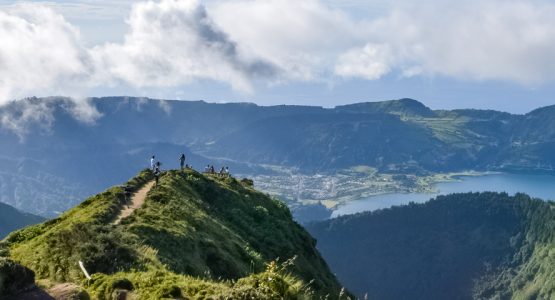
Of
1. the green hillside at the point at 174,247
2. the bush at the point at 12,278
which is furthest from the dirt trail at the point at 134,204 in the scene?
the bush at the point at 12,278

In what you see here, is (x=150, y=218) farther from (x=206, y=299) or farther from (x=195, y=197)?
(x=206, y=299)

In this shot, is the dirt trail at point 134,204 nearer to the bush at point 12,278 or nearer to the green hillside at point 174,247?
the green hillside at point 174,247

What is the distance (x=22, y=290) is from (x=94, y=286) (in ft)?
9.99

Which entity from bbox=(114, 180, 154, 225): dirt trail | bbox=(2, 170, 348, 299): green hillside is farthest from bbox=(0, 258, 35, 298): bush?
bbox=(114, 180, 154, 225): dirt trail

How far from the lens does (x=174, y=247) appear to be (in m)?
45.9

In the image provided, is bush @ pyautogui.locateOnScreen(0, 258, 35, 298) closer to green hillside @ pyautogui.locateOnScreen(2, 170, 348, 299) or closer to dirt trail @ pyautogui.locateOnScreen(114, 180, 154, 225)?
green hillside @ pyautogui.locateOnScreen(2, 170, 348, 299)

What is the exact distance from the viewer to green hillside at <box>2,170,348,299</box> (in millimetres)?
23203

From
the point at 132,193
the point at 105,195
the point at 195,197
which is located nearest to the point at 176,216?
the point at 105,195

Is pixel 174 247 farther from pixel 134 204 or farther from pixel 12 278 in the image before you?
pixel 12 278

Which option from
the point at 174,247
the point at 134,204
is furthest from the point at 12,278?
the point at 134,204

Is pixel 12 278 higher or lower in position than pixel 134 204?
higher

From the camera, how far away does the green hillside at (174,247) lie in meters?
23.2

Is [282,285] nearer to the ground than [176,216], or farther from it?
farther from it

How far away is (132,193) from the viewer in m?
72.3
